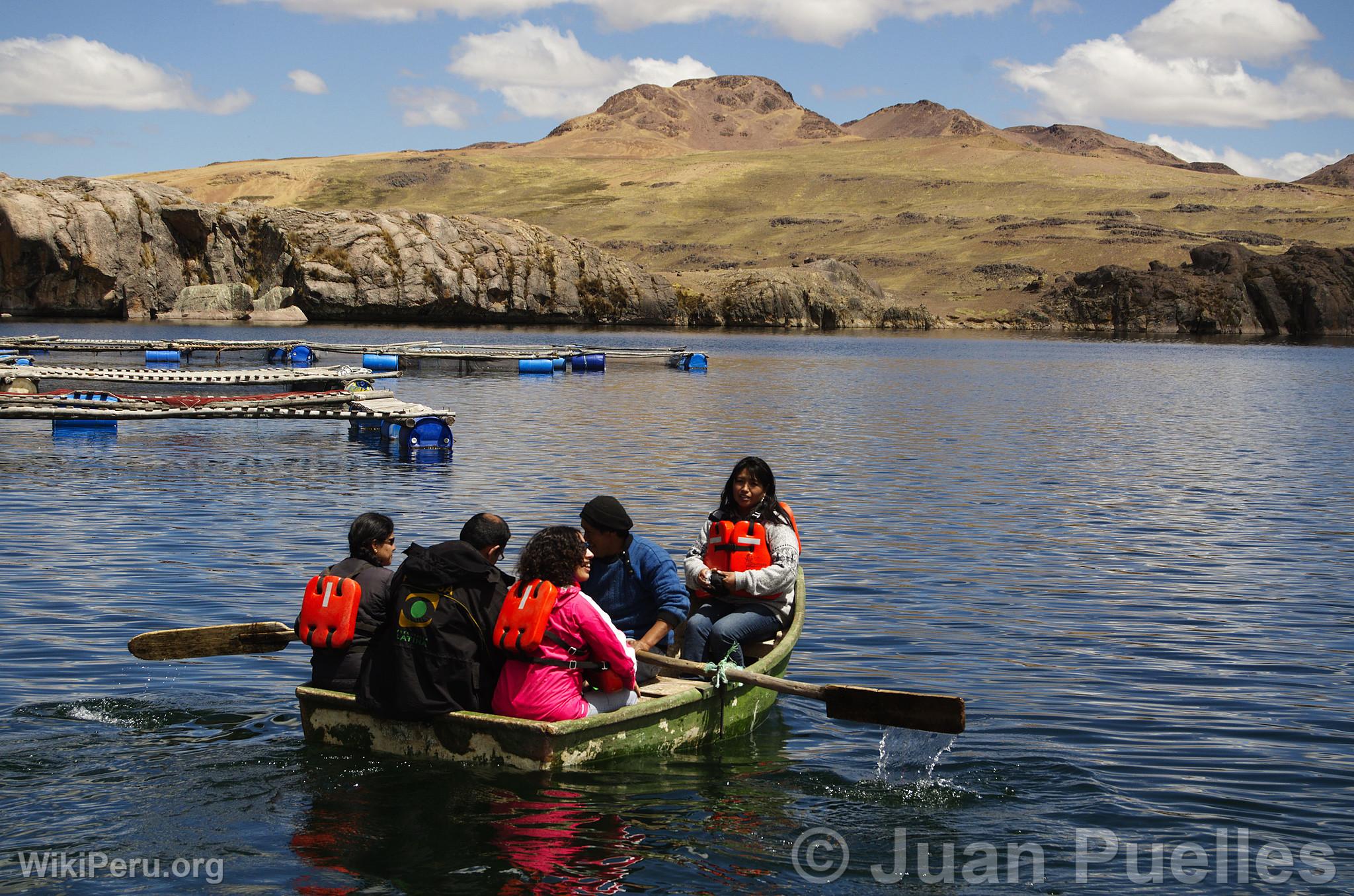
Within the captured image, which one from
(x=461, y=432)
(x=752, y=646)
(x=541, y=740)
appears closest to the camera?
(x=541, y=740)

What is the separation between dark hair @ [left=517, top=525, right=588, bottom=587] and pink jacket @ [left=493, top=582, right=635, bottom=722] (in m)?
0.12

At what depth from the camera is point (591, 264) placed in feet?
387

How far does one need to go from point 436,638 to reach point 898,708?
129 inches

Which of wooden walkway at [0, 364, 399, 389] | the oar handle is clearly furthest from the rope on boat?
wooden walkway at [0, 364, 399, 389]

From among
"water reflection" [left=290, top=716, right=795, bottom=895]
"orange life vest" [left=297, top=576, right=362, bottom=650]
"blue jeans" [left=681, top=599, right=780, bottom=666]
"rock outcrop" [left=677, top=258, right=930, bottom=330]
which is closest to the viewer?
"water reflection" [left=290, top=716, right=795, bottom=895]

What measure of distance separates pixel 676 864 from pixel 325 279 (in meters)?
99.5

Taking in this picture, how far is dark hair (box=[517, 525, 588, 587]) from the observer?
8.65 m

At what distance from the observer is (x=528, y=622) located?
860 centimetres

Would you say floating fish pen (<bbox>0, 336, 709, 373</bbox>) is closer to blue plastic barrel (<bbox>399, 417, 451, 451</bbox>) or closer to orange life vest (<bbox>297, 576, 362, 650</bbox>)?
blue plastic barrel (<bbox>399, 417, 451, 451</bbox>)

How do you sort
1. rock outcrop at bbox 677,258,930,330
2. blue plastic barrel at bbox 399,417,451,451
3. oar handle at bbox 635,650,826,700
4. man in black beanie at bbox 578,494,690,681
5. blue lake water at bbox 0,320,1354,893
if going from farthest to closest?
1. rock outcrop at bbox 677,258,930,330
2. blue plastic barrel at bbox 399,417,451,451
3. man in black beanie at bbox 578,494,690,681
4. oar handle at bbox 635,650,826,700
5. blue lake water at bbox 0,320,1354,893

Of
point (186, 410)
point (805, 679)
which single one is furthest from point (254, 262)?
point (805, 679)

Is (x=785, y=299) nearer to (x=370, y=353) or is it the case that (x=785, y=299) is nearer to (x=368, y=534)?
(x=370, y=353)

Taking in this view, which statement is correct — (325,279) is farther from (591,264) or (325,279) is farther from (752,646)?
Result: (752,646)

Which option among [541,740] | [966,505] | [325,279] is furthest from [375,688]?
[325,279]
